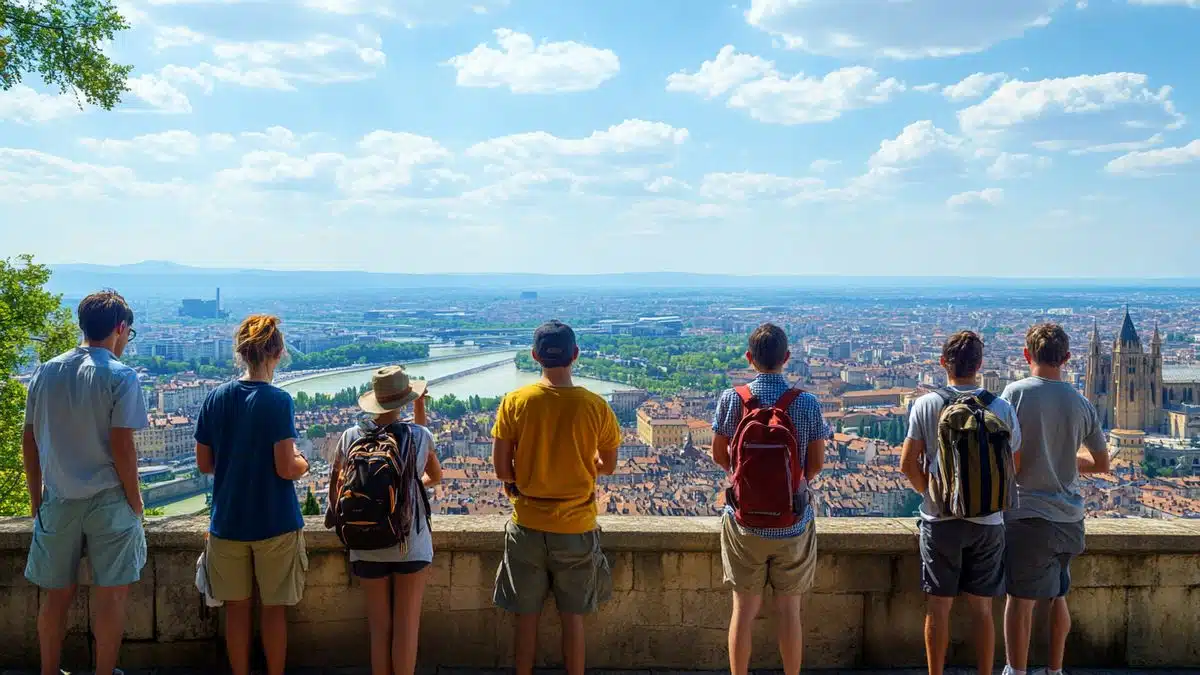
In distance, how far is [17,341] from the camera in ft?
30.4

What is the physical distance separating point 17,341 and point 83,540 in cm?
765

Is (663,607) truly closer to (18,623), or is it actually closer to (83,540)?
(83,540)

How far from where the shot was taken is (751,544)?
2.83 metres

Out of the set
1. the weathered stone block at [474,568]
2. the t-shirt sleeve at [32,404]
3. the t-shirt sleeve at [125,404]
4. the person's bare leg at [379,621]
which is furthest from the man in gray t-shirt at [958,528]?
the t-shirt sleeve at [32,404]

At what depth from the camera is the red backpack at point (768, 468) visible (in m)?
2.74

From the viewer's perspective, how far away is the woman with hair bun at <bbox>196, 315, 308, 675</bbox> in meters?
2.75

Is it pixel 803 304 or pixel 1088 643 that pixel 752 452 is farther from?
pixel 803 304

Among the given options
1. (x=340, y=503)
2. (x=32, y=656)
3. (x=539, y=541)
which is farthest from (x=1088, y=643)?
(x=32, y=656)

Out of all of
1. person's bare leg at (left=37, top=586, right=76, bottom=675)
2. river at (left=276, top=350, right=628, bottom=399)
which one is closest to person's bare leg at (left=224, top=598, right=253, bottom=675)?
person's bare leg at (left=37, top=586, right=76, bottom=675)

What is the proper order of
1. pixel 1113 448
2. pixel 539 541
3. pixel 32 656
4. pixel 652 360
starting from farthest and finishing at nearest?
pixel 652 360 < pixel 1113 448 < pixel 32 656 < pixel 539 541

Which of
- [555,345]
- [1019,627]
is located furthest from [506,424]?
[1019,627]

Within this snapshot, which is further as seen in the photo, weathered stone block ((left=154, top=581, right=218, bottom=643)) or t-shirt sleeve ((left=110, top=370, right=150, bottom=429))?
weathered stone block ((left=154, top=581, right=218, bottom=643))

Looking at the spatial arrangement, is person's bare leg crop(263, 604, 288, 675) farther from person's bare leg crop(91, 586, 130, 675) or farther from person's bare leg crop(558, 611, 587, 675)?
person's bare leg crop(558, 611, 587, 675)

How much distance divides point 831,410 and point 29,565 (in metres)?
52.7
